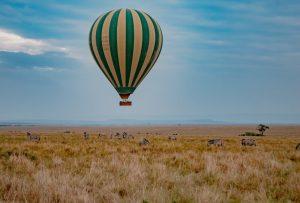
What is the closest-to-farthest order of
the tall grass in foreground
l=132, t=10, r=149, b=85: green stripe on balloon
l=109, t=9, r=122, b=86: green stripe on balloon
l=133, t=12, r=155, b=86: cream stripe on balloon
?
1. the tall grass in foreground
2. l=109, t=9, r=122, b=86: green stripe on balloon
3. l=132, t=10, r=149, b=85: green stripe on balloon
4. l=133, t=12, r=155, b=86: cream stripe on balloon

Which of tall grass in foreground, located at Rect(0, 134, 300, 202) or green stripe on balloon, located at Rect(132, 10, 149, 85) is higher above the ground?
green stripe on balloon, located at Rect(132, 10, 149, 85)

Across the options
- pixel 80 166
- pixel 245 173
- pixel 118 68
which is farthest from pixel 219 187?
pixel 118 68

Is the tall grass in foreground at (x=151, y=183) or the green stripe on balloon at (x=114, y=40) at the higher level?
the green stripe on balloon at (x=114, y=40)

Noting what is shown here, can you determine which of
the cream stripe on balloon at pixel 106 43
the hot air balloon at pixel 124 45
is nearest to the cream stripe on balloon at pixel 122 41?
the hot air balloon at pixel 124 45

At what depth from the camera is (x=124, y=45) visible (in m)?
27.2

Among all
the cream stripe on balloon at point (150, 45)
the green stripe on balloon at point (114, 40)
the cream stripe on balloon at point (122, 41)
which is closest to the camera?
the green stripe on balloon at point (114, 40)

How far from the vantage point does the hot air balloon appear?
88.8ft

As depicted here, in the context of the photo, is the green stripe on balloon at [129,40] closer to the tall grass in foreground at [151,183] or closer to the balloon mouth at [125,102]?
the balloon mouth at [125,102]

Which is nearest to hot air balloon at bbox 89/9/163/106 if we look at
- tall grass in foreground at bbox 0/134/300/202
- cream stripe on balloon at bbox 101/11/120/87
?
cream stripe on balloon at bbox 101/11/120/87

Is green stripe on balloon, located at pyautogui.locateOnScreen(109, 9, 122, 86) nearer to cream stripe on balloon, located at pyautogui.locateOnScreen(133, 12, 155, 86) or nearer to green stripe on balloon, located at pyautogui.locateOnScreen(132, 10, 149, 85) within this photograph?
green stripe on balloon, located at pyautogui.locateOnScreen(132, 10, 149, 85)

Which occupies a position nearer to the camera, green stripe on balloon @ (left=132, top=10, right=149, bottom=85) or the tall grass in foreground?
the tall grass in foreground

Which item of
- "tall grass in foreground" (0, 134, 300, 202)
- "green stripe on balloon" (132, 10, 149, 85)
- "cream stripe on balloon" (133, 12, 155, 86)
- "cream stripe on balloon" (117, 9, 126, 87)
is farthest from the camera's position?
"cream stripe on balloon" (133, 12, 155, 86)

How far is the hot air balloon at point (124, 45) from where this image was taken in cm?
2706

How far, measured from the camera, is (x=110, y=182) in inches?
440
